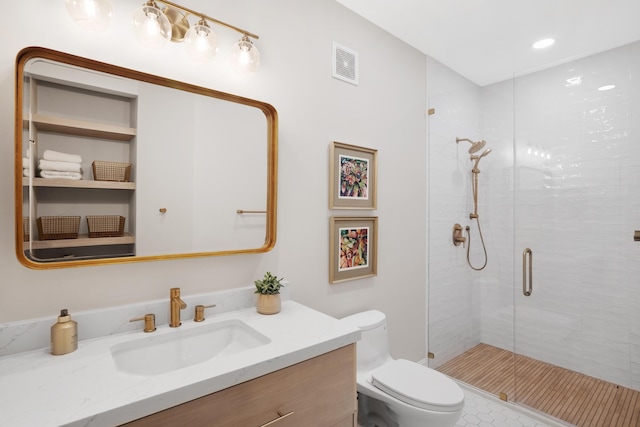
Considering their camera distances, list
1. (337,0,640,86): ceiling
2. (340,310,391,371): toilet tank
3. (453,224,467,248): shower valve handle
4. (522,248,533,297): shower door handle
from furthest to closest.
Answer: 1. (453,224,467,248): shower valve handle
2. (522,248,533,297): shower door handle
3. (337,0,640,86): ceiling
4. (340,310,391,371): toilet tank

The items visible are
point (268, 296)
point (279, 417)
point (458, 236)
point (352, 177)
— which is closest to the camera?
point (279, 417)

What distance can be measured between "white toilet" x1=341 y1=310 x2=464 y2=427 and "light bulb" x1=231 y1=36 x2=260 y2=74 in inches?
54.6

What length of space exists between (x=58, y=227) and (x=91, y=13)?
75 centimetres

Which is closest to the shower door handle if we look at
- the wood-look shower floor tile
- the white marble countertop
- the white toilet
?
the wood-look shower floor tile

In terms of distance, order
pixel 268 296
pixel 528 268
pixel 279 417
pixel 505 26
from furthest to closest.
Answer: pixel 528 268 < pixel 505 26 < pixel 268 296 < pixel 279 417

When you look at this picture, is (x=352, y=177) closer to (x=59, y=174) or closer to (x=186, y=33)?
(x=186, y=33)

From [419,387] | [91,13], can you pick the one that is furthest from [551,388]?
[91,13]

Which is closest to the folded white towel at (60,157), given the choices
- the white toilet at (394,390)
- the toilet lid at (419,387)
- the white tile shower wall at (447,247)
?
the white toilet at (394,390)

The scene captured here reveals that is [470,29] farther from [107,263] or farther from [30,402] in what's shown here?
[30,402]

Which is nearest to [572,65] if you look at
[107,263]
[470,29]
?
[470,29]

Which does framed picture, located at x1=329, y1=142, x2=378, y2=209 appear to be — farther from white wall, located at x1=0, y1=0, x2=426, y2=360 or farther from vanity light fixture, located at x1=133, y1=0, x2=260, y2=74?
vanity light fixture, located at x1=133, y1=0, x2=260, y2=74

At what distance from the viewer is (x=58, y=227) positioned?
3.84ft

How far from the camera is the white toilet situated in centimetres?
155

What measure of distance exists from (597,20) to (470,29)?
782 mm
